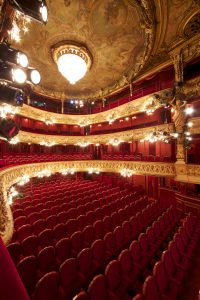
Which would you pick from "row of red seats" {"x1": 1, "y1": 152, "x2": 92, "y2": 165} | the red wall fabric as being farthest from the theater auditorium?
"row of red seats" {"x1": 1, "y1": 152, "x2": 92, "y2": 165}

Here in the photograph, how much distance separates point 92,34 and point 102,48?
98 cm

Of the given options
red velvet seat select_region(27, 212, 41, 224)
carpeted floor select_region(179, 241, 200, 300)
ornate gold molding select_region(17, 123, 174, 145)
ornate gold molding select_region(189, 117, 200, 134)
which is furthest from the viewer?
Result: ornate gold molding select_region(17, 123, 174, 145)

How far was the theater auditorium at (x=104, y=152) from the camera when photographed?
2822 mm

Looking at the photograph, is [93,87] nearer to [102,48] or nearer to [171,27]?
[102,48]

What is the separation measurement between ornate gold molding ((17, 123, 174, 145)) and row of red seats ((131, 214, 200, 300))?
18.3ft

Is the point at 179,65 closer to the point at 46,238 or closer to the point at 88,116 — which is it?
the point at 88,116

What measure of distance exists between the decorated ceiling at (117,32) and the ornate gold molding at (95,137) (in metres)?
3.59

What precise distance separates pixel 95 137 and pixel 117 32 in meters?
8.53

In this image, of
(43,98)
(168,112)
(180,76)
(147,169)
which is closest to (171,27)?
(180,76)

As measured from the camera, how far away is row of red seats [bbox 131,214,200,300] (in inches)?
108

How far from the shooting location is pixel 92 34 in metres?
7.29

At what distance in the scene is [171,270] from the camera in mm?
3529

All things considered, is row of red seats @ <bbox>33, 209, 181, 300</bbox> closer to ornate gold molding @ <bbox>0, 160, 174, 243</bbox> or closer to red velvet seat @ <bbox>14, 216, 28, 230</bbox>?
ornate gold molding @ <bbox>0, 160, 174, 243</bbox>

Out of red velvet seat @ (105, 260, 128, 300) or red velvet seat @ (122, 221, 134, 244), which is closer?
red velvet seat @ (105, 260, 128, 300)
